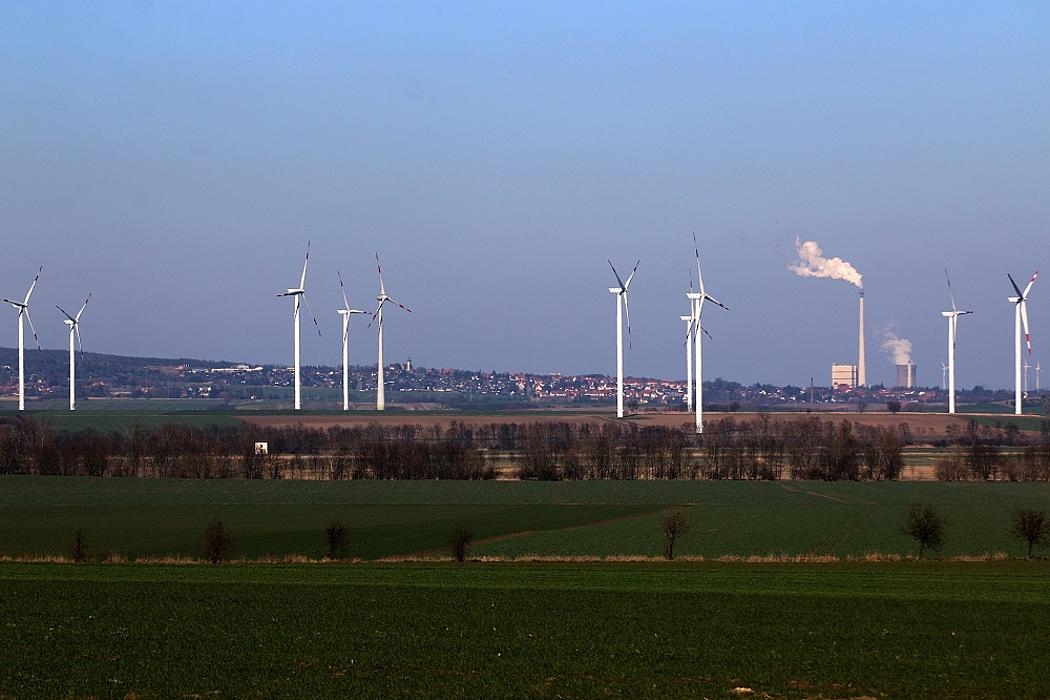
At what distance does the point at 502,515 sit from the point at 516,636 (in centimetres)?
4759

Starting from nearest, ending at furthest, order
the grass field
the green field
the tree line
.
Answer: the grass field
the green field
the tree line

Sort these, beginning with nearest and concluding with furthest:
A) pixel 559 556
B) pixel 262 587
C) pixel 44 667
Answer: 1. pixel 44 667
2. pixel 262 587
3. pixel 559 556

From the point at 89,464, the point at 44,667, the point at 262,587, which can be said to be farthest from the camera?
the point at 89,464

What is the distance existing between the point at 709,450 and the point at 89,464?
5486 cm

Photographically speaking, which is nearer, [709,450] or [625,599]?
[625,599]

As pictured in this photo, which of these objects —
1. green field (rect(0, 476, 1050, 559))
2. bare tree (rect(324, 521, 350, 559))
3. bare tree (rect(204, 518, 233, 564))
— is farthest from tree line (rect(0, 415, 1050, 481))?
bare tree (rect(204, 518, 233, 564))

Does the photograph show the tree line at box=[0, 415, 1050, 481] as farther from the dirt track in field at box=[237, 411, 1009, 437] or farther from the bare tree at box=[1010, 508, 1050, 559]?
the bare tree at box=[1010, 508, 1050, 559]

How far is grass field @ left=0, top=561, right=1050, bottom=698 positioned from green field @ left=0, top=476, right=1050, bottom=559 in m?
18.0

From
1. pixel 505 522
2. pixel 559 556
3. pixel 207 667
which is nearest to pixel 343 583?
pixel 207 667

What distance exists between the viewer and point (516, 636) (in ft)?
85.1

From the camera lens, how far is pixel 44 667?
22.3 metres

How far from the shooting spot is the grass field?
2139cm

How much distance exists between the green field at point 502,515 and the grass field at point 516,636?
18.0m

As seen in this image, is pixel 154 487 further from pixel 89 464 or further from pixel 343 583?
pixel 343 583
